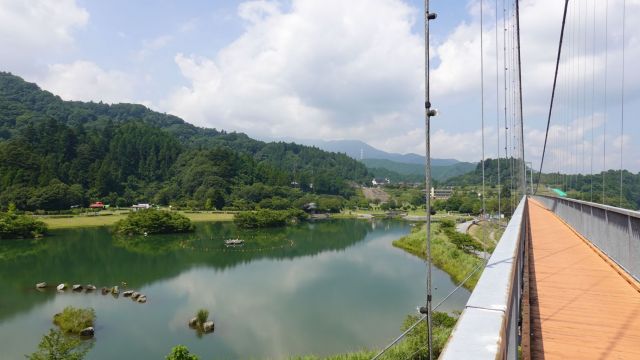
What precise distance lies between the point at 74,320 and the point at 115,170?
3106 inches

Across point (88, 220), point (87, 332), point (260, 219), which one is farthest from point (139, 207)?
point (87, 332)

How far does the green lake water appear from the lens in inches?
663

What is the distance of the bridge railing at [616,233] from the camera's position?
5199 millimetres

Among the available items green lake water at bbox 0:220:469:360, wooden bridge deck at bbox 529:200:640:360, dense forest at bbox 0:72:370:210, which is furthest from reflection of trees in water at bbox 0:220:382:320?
wooden bridge deck at bbox 529:200:640:360

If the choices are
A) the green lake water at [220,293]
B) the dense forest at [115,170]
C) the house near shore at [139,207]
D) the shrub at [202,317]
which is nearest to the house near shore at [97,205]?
the dense forest at [115,170]

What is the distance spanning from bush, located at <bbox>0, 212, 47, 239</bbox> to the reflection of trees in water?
70.9 inches

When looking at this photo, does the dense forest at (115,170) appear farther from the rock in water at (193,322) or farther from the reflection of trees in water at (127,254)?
the rock in water at (193,322)

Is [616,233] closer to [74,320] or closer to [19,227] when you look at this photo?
[74,320]

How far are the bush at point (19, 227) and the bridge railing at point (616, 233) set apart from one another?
51257mm

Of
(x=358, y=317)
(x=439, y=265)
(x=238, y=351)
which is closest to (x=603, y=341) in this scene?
(x=238, y=351)

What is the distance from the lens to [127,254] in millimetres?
37500

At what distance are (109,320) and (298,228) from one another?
43.0m

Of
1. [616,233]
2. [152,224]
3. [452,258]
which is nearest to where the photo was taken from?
[616,233]

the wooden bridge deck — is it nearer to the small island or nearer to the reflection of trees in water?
the reflection of trees in water
